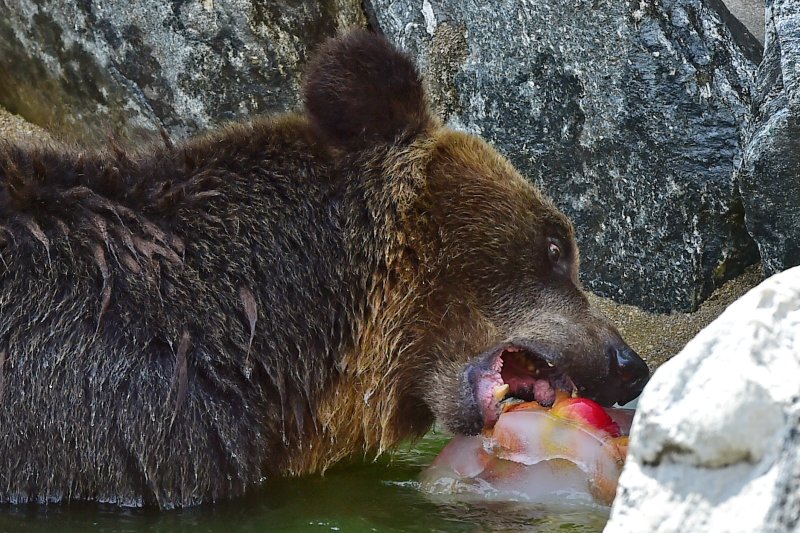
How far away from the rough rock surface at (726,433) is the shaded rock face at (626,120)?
3.49m

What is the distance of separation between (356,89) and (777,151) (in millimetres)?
1828

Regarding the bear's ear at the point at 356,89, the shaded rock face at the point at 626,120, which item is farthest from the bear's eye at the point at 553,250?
the shaded rock face at the point at 626,120

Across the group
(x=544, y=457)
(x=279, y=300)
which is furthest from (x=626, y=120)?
(x=279, y=300)

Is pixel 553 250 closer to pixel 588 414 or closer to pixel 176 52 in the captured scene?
pixel 588 414

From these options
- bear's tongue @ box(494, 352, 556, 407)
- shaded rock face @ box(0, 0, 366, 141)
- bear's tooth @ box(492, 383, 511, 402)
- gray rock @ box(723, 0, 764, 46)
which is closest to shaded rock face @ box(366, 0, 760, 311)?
gray rock @ box(723, 0, 764, 46)

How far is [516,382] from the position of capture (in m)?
4.44

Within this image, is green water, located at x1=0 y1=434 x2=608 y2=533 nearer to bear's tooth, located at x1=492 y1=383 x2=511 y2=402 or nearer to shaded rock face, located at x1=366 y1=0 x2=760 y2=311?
bear's tooth, located at x1=492 y1=383 x2=511 y2=402

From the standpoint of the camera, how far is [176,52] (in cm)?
680

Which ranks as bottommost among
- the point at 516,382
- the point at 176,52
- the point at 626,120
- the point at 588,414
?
the point at 588,414

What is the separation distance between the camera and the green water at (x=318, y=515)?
3.66 m

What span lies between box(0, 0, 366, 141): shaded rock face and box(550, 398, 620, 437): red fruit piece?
11.2 feet

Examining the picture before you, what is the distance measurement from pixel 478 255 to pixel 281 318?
0.84 meters

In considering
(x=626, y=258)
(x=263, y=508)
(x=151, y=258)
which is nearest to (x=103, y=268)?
→ (x=151, y=258)

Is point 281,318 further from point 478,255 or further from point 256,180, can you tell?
point 478,255
